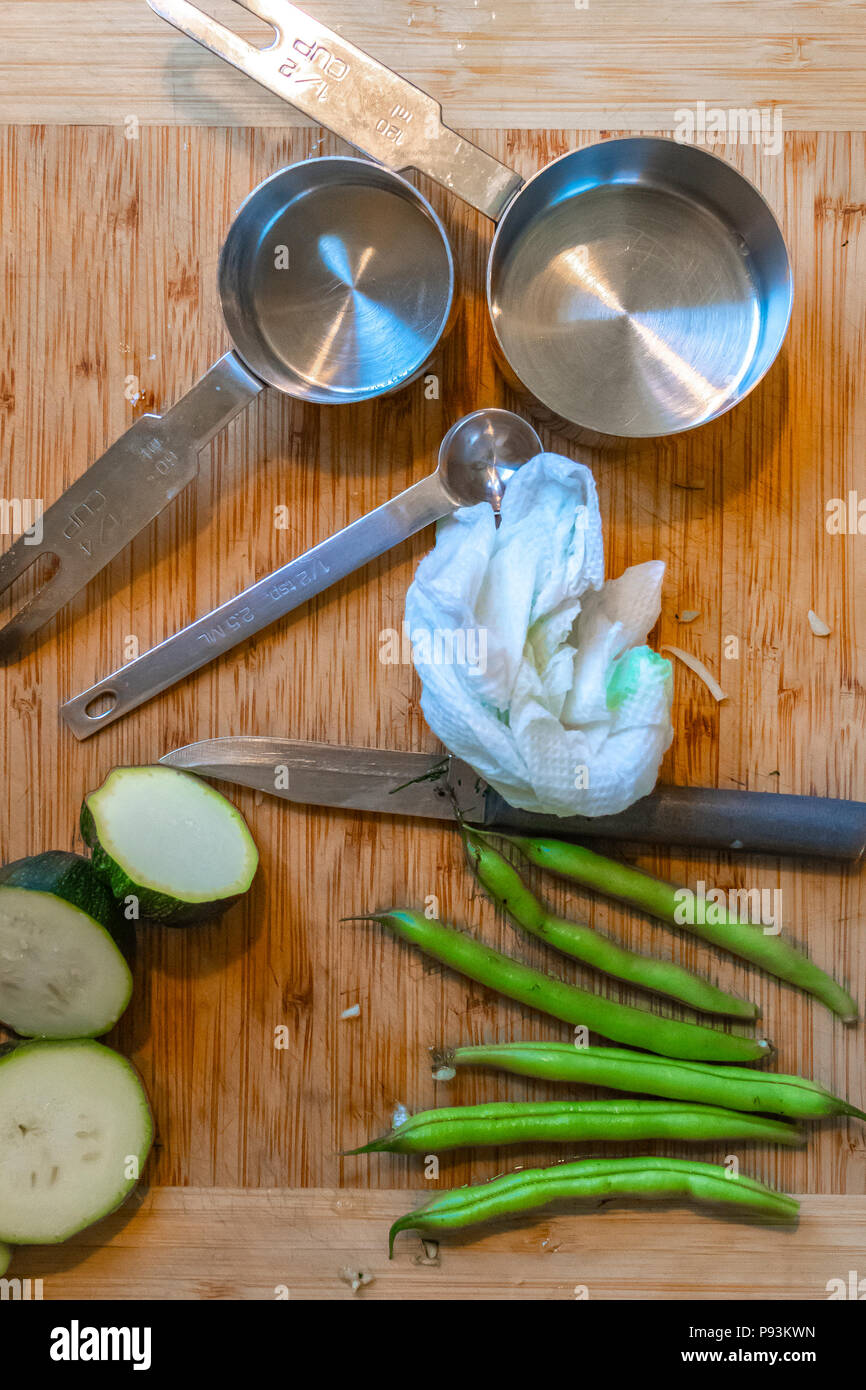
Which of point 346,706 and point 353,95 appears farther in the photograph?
point 346,706

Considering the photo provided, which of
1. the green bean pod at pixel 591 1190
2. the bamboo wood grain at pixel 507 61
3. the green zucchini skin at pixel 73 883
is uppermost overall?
the bamboo wood grain at pixel 507 61

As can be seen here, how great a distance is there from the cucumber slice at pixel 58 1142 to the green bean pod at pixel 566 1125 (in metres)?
0.39

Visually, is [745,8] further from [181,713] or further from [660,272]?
[181,713]

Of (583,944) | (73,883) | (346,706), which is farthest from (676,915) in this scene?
(73,883)

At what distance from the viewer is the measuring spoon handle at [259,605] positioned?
4.78ft

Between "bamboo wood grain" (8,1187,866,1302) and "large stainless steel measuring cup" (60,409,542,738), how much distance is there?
87 cm

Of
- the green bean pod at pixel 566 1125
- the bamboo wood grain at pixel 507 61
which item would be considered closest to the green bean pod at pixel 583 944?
the green bean pod at pixel 566 1125

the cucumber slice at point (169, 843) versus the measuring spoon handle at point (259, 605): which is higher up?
the measuring spoon handle at point (259, 605)

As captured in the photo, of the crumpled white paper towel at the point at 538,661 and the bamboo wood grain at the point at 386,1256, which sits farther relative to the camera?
the bamboo wood grain at the point at 386,1256

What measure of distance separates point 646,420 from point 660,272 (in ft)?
0.81

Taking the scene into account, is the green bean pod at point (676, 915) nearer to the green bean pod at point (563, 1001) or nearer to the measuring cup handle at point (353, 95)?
the green bean pod at point (563, 1001)

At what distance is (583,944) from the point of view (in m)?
1.49

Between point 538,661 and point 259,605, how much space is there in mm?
458

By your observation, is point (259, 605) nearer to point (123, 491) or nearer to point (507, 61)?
point (123, 491)
